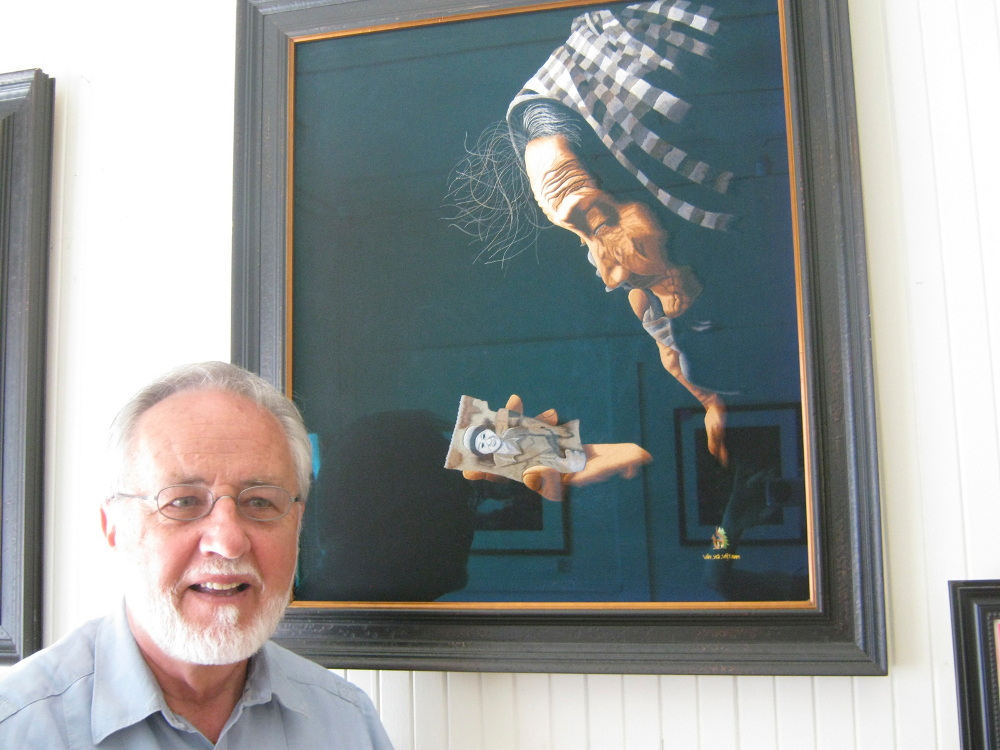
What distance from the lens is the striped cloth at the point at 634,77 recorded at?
1.18 m

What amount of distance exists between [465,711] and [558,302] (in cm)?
65

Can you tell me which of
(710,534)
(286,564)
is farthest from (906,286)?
(286,564)

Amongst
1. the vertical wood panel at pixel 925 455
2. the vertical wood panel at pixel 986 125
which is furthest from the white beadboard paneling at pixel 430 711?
the vertical wood panel at pixel 986 125

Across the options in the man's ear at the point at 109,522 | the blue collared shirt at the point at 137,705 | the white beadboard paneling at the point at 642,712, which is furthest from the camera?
the white beadboard paneling at the point at 642,712

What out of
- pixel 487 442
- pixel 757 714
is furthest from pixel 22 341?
pixel 757 714

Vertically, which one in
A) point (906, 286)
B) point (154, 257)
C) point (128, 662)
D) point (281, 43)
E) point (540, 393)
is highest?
point (281, 43)

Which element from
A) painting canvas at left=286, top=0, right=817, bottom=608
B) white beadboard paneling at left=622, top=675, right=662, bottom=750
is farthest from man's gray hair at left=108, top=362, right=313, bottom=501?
white beadboard paneling at left=622, top=675, right=662, bottom=750

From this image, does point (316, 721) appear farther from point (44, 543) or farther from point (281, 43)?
point (281, 43)

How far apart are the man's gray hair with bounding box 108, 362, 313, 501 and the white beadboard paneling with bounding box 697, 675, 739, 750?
658 millimetres

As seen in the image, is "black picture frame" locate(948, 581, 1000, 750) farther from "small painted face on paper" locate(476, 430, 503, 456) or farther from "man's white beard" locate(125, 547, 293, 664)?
"man's white beard" locate(125, 547, 293, 664)

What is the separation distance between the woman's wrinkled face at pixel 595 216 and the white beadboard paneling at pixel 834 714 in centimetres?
64

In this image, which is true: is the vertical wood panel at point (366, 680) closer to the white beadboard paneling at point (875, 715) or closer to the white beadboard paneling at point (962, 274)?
the white beadboard paneling at point (875, 715)

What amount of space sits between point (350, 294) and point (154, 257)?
39 centimetres

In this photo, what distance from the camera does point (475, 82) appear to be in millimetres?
1271
